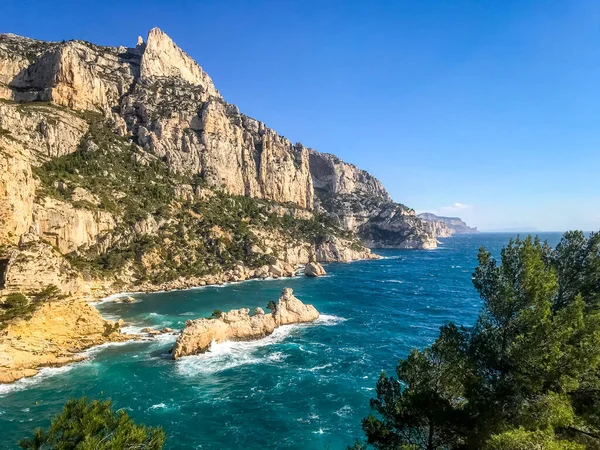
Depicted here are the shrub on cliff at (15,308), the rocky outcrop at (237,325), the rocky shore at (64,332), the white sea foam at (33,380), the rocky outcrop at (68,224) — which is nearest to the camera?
the white sea foam at (33,380)

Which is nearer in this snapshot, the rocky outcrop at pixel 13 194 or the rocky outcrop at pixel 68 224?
the rocky outcrop at pixel 13 194

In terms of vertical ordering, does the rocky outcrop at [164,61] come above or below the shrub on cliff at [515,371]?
above

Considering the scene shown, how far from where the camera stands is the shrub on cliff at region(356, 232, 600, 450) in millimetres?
13633

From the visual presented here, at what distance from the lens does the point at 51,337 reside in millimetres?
44875

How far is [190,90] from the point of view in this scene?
150 m

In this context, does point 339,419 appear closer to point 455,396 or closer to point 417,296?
point 455,396

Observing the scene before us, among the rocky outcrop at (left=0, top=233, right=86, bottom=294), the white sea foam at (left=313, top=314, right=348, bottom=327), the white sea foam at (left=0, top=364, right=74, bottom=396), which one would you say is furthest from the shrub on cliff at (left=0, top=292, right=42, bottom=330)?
the white sea foam at (left=313, top=314, right=348, bottom=327)

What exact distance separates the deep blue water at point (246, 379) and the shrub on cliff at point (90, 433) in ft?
50.2

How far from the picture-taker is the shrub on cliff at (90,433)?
1292 centimetres

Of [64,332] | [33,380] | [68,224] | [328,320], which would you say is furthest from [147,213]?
[33,380]

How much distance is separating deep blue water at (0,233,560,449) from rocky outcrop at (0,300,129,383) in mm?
2255

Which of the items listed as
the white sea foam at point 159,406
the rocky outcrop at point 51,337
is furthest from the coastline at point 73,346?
the white sea foam at point 159,406

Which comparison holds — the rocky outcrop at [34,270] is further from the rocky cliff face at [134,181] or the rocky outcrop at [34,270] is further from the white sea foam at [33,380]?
the white sea foam at [33,380]

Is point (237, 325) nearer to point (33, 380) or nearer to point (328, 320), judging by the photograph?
point (328, 320)
